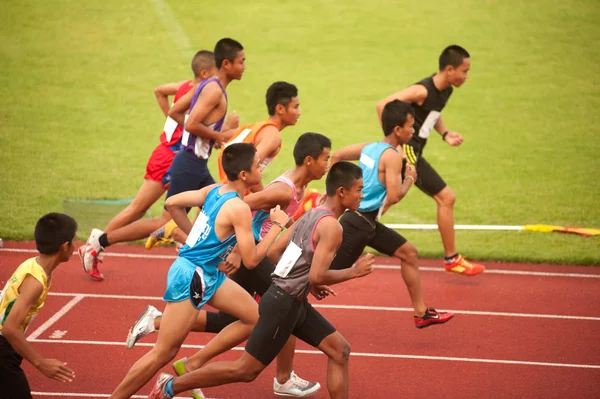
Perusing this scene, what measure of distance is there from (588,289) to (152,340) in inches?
186

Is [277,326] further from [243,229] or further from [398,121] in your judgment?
[398,121]

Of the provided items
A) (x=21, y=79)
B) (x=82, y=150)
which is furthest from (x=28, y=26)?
(x=82, y=150)

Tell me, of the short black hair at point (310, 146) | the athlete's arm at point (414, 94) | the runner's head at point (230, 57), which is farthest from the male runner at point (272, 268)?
the athlete's arm at point (414, 94)

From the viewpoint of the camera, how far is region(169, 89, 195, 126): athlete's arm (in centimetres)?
863

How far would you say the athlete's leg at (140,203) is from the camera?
9031 mm

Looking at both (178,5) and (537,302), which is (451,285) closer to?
(537,302)

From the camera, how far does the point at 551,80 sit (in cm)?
1808

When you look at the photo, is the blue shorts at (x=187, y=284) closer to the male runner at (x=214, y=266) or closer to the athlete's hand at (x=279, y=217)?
the male runner at (x=214, y=266)

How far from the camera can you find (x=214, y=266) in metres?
5.99

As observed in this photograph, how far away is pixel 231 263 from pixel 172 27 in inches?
→ 577

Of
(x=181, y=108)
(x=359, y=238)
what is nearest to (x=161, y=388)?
(x=359, y=238)

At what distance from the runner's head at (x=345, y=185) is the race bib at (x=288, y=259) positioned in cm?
44

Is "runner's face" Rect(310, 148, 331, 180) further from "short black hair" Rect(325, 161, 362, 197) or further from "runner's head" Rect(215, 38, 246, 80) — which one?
"runner's head" Rect(215, 38, 246, 80)

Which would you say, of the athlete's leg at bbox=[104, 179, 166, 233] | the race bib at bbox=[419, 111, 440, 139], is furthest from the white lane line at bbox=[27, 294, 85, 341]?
the race bib at bbox=[419, 111, 440, 139]
